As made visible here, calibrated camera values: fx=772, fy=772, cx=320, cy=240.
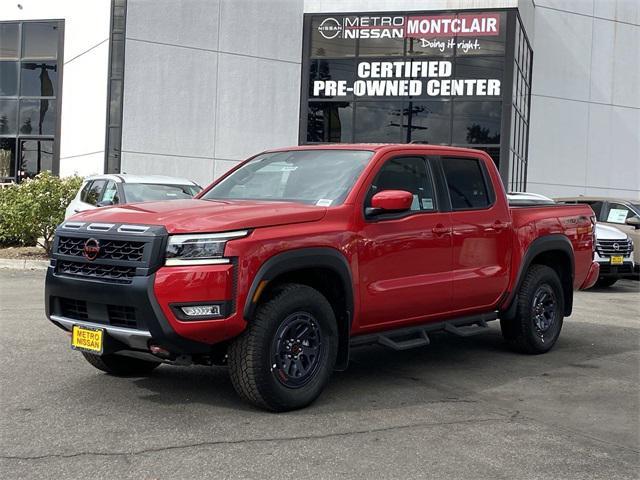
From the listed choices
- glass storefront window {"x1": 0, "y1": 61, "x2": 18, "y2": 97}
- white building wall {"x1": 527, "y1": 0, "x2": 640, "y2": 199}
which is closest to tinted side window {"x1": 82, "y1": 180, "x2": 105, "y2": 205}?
glass storefront window {"x1": 0, "y1": 61, "x2": 18, "y2": 97}

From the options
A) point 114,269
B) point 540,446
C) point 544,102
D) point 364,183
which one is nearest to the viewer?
point 540,446

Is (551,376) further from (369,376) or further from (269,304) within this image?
(269,304)

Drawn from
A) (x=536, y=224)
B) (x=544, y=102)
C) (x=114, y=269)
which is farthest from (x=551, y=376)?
(x=544, y=102)

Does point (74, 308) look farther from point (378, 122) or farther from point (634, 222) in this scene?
point (378, 122)

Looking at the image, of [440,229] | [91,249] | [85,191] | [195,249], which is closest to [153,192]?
[85,191]

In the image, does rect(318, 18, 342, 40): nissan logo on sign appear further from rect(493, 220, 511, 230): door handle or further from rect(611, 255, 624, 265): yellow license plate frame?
rect(493, 220, 511, 230): door handle

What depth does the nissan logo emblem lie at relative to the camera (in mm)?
5035

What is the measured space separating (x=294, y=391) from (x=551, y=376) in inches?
102

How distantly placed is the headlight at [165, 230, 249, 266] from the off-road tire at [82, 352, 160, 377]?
1.43 metres

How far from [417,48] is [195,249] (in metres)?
19.5

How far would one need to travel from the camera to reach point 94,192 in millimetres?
13031

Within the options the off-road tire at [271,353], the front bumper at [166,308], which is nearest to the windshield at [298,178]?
the off-road tire at [271,353]

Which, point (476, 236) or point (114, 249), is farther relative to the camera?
point (476, 236)

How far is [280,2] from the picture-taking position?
23578 mm
